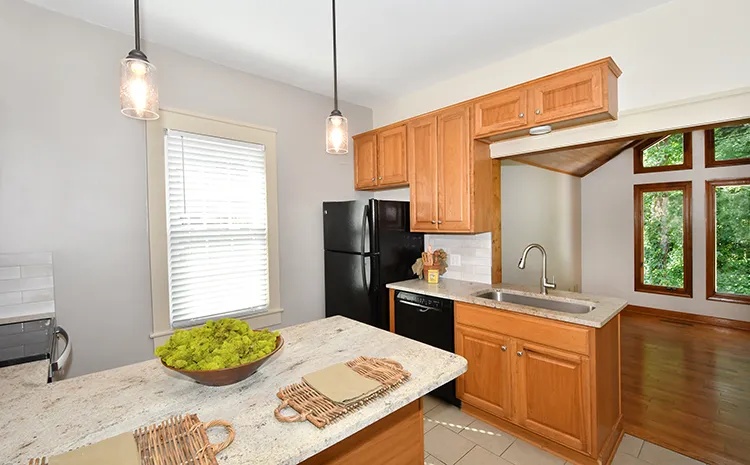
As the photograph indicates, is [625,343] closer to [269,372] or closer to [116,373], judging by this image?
[269,372]

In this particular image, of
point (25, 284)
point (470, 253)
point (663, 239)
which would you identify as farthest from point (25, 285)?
point (663, 239)

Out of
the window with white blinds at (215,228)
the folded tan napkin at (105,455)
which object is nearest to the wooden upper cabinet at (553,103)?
the window with white blinds at (215,228)

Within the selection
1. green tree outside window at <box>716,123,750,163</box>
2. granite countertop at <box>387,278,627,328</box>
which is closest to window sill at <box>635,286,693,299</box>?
green tree outside window at <box>716,123,750,163</box>

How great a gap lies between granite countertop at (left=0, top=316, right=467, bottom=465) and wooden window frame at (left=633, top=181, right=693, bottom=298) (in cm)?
564

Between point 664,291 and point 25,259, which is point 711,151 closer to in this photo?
point 664,291

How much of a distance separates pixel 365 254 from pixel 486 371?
4.29 ft

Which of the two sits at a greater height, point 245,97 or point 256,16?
point 256,16

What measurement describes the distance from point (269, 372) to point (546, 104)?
2.31 meters

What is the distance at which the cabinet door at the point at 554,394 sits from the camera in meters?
2.00

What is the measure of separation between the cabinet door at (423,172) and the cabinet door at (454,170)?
58mm

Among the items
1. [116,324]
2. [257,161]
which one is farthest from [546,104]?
[116,324]

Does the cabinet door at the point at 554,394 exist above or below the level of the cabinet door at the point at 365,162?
below

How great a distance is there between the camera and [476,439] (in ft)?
7.64

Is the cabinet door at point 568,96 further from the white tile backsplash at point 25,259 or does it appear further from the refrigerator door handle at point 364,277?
the white tile backsplash at point 25,259
